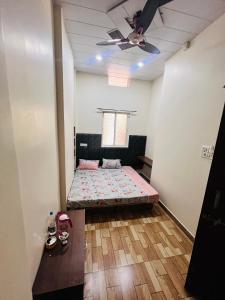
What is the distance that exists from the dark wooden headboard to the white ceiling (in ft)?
5.96

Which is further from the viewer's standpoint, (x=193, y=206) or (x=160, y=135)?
(x=160, y=135)

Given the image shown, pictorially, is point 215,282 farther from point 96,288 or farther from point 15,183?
point 15,183

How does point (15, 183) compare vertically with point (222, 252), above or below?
A: above

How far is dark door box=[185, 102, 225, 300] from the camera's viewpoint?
1.08 meters

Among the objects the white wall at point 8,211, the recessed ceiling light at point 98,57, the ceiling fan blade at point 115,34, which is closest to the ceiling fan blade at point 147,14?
the ceiling fan blade at point 115,34

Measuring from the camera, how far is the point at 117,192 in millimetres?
2539

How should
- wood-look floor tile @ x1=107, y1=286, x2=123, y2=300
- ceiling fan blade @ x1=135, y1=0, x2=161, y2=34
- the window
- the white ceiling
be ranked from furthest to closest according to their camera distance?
1. the window
2. the white ceiling
3. wood-look floor tile @ x1=107, y1=286, x2=123, y2=300
4. ceiling fan blade @ x1=135, y1=0, x2=161, y2=34

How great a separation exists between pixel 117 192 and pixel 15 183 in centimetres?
210

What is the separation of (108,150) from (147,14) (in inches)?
117

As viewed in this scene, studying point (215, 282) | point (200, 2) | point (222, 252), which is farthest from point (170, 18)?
point (215, 282)

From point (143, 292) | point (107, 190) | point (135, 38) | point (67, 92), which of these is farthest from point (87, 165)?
point (135, 38)

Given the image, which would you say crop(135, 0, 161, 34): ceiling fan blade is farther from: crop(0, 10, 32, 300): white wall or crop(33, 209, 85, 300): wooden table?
crop(33, 209, 85, 300): wooden table

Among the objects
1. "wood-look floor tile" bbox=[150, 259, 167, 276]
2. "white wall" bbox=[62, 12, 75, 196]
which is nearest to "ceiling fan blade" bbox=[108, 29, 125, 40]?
"white wall" bbox=[62, 12, 75, 196]

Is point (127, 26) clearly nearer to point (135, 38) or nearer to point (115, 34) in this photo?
point (115, 34)
